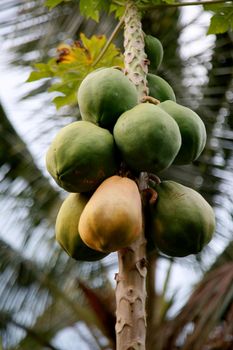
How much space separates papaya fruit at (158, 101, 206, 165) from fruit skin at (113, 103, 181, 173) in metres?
0.14

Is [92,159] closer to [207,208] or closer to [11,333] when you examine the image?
[207,208]

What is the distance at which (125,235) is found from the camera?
3.84ft

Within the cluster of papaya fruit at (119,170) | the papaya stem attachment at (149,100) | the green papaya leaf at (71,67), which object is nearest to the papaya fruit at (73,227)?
the cluster of papaya fruit at (119,170)

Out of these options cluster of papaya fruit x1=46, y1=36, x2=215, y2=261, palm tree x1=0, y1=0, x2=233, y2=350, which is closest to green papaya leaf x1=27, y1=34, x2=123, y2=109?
cluster of papaya fruit x1=46, y1=36, x2=215, y2=261

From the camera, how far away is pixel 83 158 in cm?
127

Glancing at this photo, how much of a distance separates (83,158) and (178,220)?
27cm

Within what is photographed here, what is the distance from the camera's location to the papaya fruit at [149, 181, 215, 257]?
1313 mm

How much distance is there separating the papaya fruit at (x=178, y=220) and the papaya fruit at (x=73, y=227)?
0.17 meters

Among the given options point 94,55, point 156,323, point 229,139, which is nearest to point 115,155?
point 94,55

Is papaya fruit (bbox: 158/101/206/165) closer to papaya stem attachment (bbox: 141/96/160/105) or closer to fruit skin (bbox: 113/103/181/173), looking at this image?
papaya stem attachment (bbox: 141/96/160/105)

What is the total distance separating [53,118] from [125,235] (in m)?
2.57

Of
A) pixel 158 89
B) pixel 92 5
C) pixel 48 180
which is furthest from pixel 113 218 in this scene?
pixel 48 180

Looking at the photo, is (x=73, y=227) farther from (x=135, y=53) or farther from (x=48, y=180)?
(x=48, y=180)

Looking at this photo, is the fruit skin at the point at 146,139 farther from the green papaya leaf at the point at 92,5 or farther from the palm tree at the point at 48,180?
the palm tree at the point at 48,180
